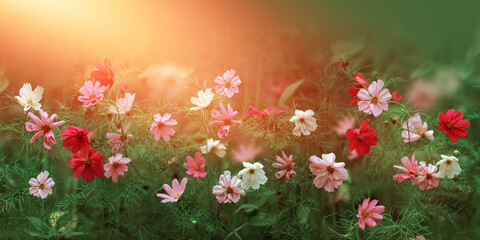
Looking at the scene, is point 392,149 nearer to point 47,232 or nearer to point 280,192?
point 280,192

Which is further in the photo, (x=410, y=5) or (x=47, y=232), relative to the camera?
(x=410, y=5)

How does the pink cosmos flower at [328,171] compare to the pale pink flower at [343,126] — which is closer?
the pink cosmos flower at [328,171]

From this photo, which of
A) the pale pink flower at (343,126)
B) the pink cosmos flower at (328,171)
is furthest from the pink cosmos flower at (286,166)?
the pale pink flower at (343,126)

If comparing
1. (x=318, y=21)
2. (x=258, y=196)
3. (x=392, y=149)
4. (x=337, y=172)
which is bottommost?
(x=258, y=196)

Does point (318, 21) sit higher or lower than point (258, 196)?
higher

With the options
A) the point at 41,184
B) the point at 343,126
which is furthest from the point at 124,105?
the point at 343,126

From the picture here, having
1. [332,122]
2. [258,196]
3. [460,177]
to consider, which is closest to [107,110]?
[258,196]

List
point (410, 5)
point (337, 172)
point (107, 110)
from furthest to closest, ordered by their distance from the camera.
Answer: point (410, 5) → point (107, 110) → point (337, 172)

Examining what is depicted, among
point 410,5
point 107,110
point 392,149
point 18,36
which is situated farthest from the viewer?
point 18,36

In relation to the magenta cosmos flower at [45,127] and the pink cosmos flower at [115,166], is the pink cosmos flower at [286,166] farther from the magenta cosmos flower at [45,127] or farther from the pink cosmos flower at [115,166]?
the magenta cosmos flower at [45,127]
